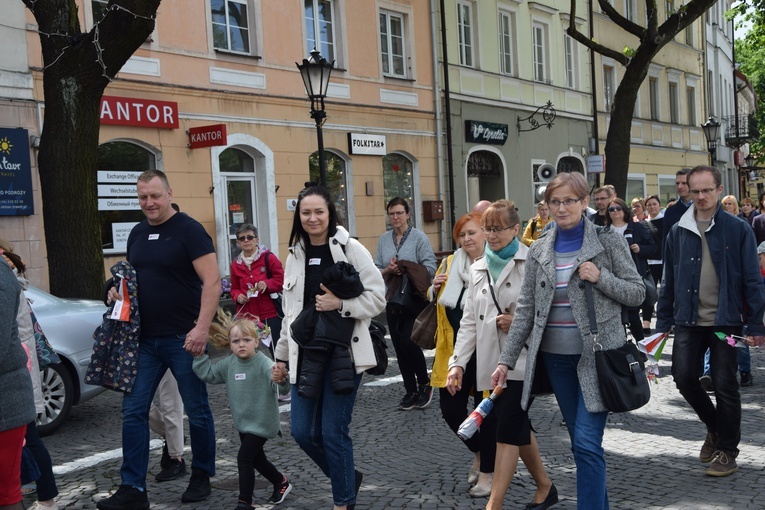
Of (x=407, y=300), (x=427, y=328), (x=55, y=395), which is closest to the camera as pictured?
(x=427, y=328)

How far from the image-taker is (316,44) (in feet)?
66.0

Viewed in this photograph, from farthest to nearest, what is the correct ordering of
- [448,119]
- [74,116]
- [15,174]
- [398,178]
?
[448,119]
[398,178]
[15,174]
[74,116]

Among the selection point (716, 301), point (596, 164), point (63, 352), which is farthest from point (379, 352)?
point (596, 164)

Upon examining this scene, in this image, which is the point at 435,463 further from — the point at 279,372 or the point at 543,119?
the point at 543,119

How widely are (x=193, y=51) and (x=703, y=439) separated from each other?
12850 millimetres

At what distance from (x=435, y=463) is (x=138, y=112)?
11181 millimetres

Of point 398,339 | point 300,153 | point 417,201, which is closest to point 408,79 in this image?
point 417,201

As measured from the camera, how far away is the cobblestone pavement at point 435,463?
561cm

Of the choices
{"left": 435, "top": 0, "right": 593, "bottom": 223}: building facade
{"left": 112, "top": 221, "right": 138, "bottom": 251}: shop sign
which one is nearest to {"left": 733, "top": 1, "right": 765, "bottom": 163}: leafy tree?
{"left": 435, "top": 0, "right": 593, "bottom": 223}: building facade

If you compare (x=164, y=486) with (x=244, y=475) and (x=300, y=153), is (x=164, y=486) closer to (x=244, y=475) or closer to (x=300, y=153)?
(x=244, y=475)

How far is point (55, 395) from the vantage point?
811 cm

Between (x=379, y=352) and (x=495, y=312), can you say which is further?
(x=379, y=352)

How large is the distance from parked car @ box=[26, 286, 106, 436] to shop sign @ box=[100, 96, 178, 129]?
742 centimetres

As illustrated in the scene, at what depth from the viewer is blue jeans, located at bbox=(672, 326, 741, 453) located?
6.06 m
